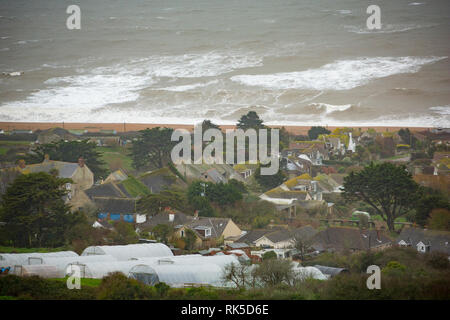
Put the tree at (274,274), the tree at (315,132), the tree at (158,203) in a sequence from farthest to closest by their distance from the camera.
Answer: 1. the tree at (315,132)
2. the tree at (158,203)
3. the tree at (274,274)

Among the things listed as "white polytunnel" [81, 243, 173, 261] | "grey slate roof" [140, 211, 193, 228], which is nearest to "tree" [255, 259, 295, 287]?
"white polytunnel" [81, 243, 173, 261]

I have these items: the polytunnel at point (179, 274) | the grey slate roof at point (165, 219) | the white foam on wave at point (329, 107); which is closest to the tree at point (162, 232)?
the grey slate roof at point (165, 219)

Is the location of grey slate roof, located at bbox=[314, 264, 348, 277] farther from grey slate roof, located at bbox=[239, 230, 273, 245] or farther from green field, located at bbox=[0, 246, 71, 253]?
green field, located at bbox=[0, 246, 71, 253]

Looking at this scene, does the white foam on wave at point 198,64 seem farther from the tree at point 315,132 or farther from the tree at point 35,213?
the tree at point 35,213

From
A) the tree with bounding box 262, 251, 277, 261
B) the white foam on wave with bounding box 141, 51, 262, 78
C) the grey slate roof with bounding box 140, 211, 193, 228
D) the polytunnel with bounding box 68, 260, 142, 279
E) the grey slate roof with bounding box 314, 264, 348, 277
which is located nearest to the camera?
the polytunnel with bounding box 68, 260, 142, 279

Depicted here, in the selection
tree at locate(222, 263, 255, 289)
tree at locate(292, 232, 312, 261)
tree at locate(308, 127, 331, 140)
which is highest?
tree at locate(222, 263, 255, 289)

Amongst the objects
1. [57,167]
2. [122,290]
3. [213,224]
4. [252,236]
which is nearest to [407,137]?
[57,167]

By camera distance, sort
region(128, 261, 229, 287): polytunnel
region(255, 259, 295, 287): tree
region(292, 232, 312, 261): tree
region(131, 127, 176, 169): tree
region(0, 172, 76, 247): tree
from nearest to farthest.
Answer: region(128, 261, 229, 287): polytunnel
region(255, 259, 295, 287): tree
region(292, 232, 312, 261): tree
region(0, 172, 76, 247): tree
region(131, 127, 176, 169): tree
